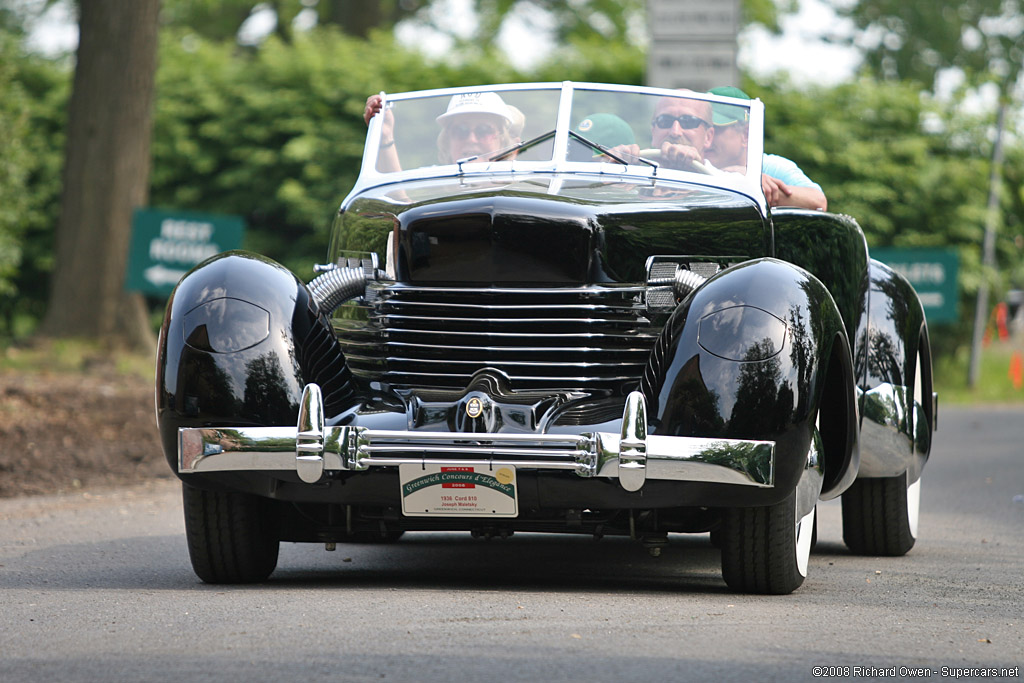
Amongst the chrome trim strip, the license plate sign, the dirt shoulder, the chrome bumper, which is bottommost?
the dirt shoulder

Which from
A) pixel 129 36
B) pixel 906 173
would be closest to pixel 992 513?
pixel 906 173

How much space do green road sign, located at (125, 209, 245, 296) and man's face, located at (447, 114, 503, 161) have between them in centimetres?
734

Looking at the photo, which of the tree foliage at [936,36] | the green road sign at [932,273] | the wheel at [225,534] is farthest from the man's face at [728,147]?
the tree foliage at [936,36]

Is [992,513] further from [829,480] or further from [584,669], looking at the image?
[584,669]

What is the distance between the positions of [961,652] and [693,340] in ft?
4.09

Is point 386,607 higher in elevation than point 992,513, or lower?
higher

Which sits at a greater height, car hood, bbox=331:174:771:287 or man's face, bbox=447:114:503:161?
man's face, bbox=447:114:503:161

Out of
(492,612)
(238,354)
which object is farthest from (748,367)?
(238,354)

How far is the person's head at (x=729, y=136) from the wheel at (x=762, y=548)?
178cm

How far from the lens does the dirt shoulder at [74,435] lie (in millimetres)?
8430

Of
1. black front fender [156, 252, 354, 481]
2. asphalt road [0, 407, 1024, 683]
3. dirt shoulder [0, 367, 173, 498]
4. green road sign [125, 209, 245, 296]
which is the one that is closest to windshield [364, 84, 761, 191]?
black front fender [156, 252, 354, 481]

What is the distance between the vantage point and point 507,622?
4.05m

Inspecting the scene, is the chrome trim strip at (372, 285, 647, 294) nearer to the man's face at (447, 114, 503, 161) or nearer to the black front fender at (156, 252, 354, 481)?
the black front fender at (156, 252, 354, 481)

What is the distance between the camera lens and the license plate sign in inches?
173
